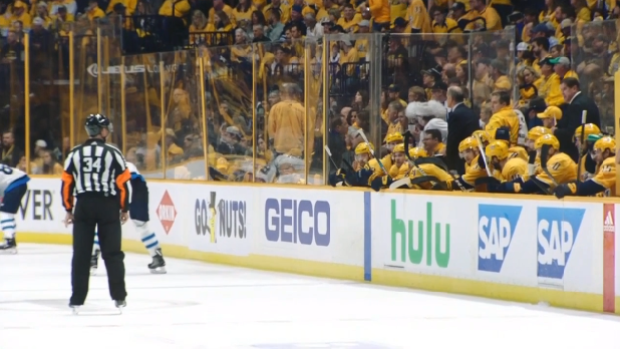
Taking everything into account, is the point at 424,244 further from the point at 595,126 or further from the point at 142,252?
the point at 142,252

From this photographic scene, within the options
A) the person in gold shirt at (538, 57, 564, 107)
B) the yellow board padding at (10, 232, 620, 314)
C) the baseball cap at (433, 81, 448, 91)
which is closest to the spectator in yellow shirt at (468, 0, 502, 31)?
the person in gold shirt at (538, 57, 564, 107)

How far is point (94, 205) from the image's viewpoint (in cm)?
1045

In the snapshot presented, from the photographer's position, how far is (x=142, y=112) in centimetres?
1789

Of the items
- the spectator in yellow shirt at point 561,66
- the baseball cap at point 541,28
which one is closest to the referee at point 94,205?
the spectator in yellow shirt at point 561,66

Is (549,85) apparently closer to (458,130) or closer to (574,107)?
(458,130)

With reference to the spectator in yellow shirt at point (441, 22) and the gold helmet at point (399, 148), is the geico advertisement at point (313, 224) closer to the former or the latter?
the gold helmet at point (399, 148)

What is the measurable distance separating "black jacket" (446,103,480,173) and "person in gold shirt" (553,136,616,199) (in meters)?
2.05

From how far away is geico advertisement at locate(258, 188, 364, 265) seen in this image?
13.2 meters

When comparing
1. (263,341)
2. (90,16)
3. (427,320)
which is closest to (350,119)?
(427,320)

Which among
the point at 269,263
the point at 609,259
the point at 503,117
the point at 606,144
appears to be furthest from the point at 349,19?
the point at 609,259

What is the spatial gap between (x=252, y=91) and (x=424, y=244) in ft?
12.4

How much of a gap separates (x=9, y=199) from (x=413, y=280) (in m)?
7.04

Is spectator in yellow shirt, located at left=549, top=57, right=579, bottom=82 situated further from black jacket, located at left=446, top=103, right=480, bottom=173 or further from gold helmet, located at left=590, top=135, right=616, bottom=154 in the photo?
gold helmet, located at left=590, top=135, right=616, bottom=154

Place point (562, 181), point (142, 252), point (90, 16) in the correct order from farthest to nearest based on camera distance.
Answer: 1. point (90, 16)
2. point (142, 252)
3. point (562, 181)
